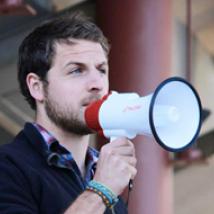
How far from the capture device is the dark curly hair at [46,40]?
6.44 ft

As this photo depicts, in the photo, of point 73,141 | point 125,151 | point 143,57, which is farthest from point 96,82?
point 143,57

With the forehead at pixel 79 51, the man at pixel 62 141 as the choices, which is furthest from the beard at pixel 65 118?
the forehead at pixel 79 51

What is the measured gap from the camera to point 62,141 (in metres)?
1.88

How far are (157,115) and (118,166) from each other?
0.14m

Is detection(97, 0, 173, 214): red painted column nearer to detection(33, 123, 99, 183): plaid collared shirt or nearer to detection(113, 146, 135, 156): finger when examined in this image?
detection(33, 123, 99, 183): plaid collared shirt

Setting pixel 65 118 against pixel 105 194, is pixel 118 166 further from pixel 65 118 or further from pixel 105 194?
pixel 65 118

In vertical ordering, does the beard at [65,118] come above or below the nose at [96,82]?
below

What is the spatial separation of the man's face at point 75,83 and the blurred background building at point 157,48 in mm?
1774

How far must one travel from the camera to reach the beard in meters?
1.82

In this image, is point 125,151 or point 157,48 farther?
point 157,48

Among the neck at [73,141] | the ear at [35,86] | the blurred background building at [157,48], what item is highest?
the ear at [35,86]

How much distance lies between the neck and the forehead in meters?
0.17

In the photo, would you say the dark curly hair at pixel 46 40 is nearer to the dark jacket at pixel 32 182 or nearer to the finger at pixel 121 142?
the dark jacket at pixel 32 182

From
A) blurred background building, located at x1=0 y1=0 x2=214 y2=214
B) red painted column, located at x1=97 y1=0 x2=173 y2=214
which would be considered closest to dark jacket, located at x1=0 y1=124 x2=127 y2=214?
blurred background building, located at x1=0 y1=0 x2=214 y2=214
